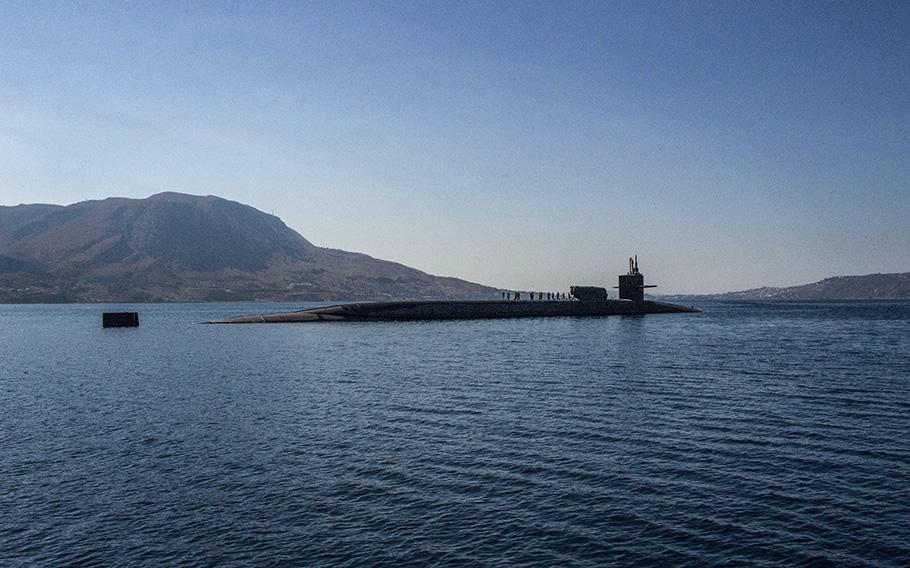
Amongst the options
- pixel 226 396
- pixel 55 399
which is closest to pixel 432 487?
pixel 226 396

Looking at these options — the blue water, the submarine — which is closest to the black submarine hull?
the submarine

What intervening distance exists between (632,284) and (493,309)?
35563 mm

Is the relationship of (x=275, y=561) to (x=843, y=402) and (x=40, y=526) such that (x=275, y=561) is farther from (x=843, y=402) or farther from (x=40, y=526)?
(x=843, y=402)

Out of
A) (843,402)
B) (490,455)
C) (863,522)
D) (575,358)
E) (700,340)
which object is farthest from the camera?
(700,340)

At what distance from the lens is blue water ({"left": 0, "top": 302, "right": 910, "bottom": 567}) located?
16438 millimetres

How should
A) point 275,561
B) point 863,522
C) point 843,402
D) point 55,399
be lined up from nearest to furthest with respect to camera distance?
point 275,561, point 863,522, point 843,402, point 55,399

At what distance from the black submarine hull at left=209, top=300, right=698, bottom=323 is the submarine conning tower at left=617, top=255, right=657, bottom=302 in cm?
Answer: 203

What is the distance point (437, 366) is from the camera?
5416 cm

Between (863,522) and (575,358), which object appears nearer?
(863,522)

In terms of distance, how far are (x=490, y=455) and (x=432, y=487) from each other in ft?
15.0

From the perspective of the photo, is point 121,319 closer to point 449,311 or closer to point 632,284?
point 449,311

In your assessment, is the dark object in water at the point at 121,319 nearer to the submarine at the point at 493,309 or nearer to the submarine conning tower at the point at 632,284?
the submarine at the point at 493,309

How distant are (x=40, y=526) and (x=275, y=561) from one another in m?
8.29

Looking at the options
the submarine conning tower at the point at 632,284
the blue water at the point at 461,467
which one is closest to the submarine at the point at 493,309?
the submarine conning tower at the point at 632,284
